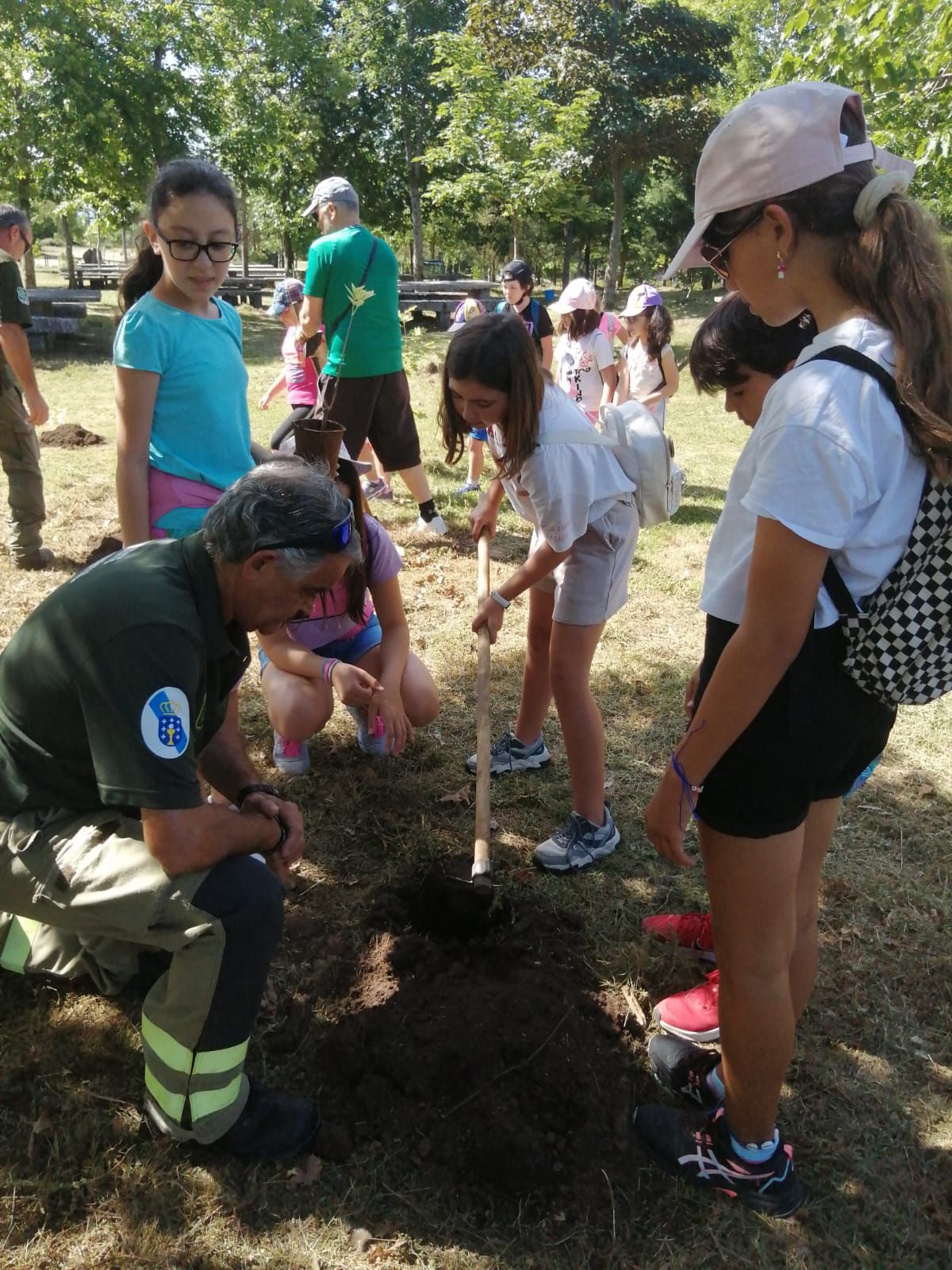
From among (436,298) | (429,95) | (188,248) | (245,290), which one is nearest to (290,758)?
(188,248)

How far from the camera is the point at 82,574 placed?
73.3 inches

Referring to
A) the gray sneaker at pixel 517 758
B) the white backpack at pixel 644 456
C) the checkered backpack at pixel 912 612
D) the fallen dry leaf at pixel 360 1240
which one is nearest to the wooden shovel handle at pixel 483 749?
the gray sneaker at pixel 517 758

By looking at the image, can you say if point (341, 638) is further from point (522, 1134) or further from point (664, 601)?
point (664, 601)

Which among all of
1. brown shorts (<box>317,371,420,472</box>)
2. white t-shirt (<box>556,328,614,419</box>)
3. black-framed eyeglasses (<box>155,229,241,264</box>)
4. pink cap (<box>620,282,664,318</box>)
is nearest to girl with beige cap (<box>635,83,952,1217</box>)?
black-framed eyeglasses (<box>155,229,241,264</box>)

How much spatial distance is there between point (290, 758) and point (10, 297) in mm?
3555

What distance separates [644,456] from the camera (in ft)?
9.39

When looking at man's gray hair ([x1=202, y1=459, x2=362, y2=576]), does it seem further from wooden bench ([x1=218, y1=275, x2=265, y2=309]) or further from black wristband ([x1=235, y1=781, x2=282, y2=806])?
wooden bench ([x1=218, y1=275, x2=265, y2=309])

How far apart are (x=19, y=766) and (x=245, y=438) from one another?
1361 millimetres

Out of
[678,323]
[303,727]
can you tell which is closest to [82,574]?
[303,727]

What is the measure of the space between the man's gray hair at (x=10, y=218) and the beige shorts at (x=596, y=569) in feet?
14.6

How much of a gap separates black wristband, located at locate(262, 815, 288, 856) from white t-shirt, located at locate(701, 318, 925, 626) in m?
1.43

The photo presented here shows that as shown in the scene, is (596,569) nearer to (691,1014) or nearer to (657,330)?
(691,1014)

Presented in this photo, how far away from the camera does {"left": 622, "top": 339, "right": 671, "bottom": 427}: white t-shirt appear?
22.4 feet

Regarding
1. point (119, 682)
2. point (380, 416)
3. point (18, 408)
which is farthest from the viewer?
point (380, 416)
